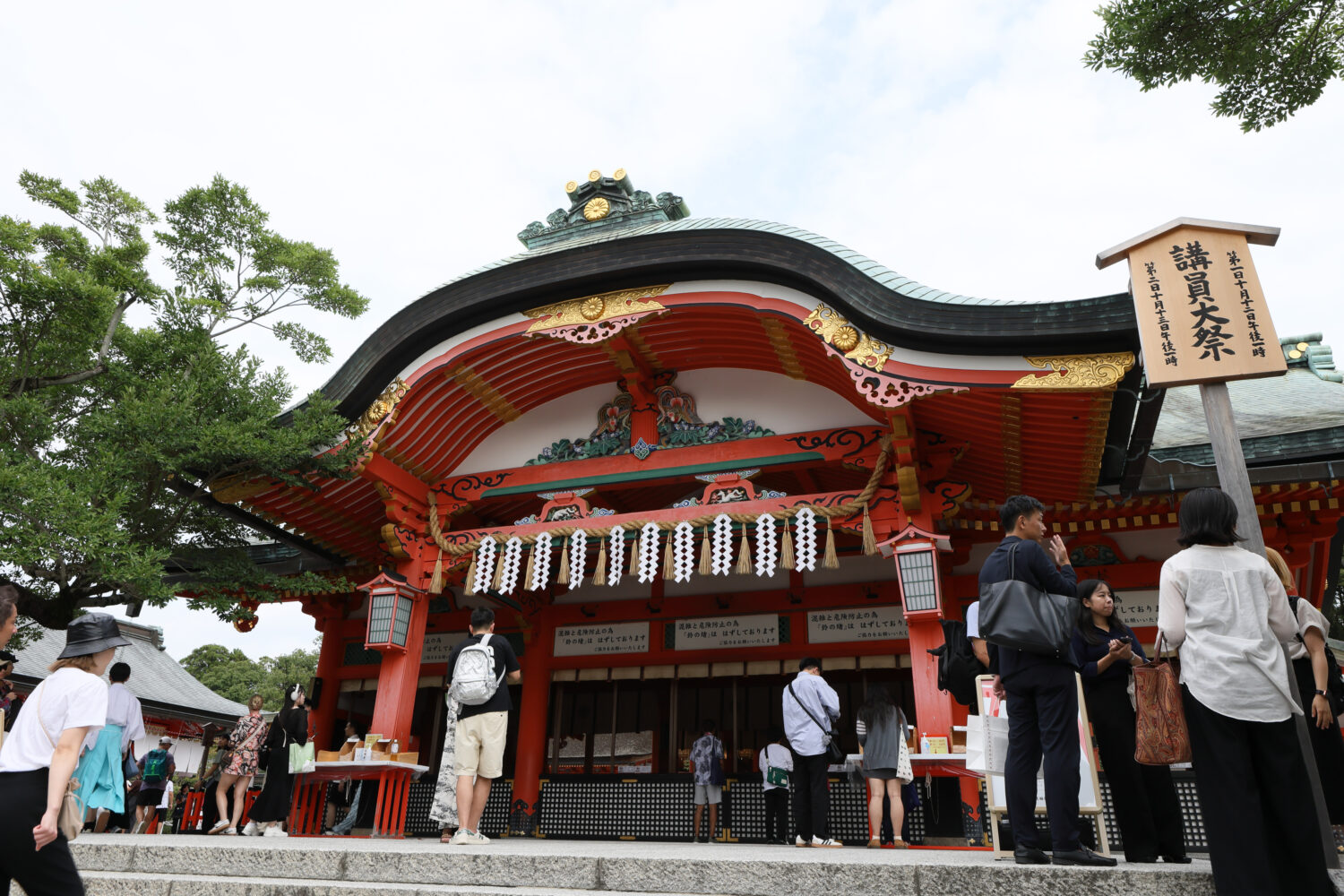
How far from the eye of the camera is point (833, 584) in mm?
9266

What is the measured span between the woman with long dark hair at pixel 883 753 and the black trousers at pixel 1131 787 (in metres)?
2.51

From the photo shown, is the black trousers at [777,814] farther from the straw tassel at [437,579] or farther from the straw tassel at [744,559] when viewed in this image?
the straw tassel at [437,579]

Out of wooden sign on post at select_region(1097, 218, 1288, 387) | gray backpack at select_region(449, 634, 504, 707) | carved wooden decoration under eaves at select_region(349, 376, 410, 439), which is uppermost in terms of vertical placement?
carved wooden decoration under eaves at select_region(349, 376, 410, 439)

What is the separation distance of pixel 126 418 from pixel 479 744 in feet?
13.7

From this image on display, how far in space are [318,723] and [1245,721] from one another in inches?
400

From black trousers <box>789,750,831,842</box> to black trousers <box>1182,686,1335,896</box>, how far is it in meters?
3.45

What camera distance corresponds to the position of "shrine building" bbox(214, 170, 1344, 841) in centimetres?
655

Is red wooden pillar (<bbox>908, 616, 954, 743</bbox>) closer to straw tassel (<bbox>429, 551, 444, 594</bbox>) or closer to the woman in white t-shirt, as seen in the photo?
straw tassel (<bbox>429, 551, 444, 594</bbox>)

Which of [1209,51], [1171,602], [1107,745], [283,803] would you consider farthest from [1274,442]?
[283,803]

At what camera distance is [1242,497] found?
346 cm

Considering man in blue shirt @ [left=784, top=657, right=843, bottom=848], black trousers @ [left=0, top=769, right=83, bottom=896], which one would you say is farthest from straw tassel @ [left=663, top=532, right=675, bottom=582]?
black trousers @ [left=0, top=769, right=83, bottom=896]

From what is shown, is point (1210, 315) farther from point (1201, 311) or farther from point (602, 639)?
point (602, 639)

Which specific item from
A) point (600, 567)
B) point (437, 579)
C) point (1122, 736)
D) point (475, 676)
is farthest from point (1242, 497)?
point (437, 579)

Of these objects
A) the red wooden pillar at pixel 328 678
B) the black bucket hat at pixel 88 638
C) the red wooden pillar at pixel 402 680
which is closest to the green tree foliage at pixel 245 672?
the red wooden pillar at pixel 328 678
